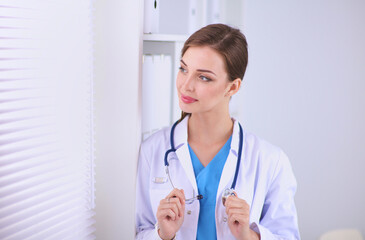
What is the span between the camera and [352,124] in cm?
261

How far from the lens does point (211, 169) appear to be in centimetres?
137

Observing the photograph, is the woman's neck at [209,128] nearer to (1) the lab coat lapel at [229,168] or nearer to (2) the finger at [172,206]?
(1) the lab coat lapel at [229,168]

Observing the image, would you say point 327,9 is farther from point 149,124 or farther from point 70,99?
point 70,99

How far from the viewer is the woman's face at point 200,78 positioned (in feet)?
4.06

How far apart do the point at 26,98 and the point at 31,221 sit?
35 cm

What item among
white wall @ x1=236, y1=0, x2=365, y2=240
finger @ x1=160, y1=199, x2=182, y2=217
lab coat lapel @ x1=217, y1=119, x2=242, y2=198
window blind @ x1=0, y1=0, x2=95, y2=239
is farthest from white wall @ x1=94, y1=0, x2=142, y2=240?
white wall @ x1=236, y1=0, x2=365, y2=240

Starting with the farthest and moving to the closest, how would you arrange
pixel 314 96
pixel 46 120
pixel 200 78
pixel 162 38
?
1. pixel 314 96
2. pixel 162 38
3. pixel 200 78
4. pixel 46 120

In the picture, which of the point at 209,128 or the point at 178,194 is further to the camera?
the point at 209,128

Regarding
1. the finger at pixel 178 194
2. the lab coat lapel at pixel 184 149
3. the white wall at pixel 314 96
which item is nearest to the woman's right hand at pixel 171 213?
the finger at pixel 178 194

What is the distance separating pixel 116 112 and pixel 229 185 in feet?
1.51

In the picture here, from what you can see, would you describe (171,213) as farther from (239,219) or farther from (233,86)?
(233,86)

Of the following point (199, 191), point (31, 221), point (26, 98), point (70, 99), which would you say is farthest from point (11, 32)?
point (199, 191)

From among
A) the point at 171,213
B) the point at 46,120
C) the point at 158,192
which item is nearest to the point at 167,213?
the point at 171,213

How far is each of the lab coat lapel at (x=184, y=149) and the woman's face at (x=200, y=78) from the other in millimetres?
154
